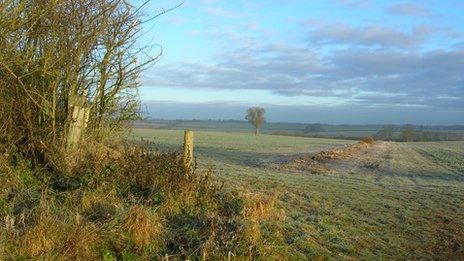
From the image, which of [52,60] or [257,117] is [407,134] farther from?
[52,60]

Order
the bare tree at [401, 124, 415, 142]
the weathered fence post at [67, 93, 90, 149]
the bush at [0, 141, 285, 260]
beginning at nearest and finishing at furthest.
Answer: the bush at [0, 141, 285, 260], the weathered fence post at [67, 93, 90, 149], the bare tree at [401, 124, 415, 142]

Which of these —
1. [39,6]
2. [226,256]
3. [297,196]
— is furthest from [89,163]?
[297,196]

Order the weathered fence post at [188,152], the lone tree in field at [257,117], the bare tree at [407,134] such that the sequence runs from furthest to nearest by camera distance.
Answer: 1. the lone tree in field at [257,117]
2. the bare tree at [407,134]
3. the weathered fence post at [188,152]

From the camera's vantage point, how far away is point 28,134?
489 inches

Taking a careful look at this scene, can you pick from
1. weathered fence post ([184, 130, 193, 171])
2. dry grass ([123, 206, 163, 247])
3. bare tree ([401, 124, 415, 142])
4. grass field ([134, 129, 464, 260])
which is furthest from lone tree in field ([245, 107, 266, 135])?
dry grass ([123, 206, 163, 247])

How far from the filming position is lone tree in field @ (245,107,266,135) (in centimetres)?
13238

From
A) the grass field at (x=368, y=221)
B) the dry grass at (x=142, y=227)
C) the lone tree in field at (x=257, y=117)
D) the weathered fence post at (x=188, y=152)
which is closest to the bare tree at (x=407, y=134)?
the lone tree in field at (x=257, y=117)

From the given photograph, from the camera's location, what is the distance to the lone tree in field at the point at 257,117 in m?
132

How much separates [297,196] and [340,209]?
1.63 m

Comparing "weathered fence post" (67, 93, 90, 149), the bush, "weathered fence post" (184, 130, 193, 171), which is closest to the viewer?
the bush

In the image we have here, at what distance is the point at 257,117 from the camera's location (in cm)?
13312

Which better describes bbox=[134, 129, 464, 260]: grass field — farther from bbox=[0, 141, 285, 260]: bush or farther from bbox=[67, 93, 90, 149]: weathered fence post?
bbox=[67, 93, 90, 149]: weathered fence post

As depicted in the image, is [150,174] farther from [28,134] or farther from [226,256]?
[226,256]

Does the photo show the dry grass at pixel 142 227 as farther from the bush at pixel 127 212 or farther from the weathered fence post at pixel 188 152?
the weathered fence post at pixel 188 152
